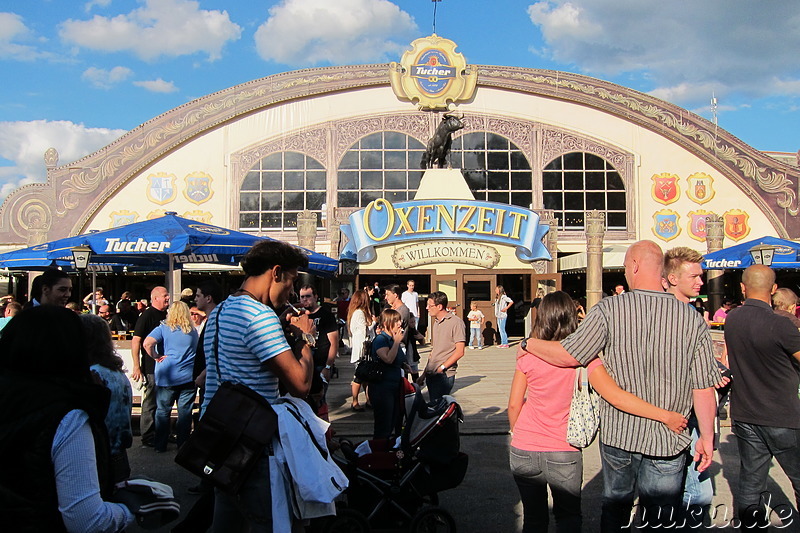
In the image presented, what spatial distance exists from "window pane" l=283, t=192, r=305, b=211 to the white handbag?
69.4ft

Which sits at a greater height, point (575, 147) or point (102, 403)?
point (575, 147)

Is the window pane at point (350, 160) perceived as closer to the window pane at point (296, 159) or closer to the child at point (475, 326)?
the window pane at point (296, 159)

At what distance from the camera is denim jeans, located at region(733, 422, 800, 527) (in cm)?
423

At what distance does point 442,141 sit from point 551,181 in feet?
17.8

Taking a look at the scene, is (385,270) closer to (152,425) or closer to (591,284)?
(591,284)

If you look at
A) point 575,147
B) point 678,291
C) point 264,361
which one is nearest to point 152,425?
point 264,361

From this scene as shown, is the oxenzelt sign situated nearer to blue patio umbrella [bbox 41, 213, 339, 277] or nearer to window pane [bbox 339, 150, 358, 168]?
window pane [bbox 339, 150, 358, 168]

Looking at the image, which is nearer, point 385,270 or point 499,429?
point 499,429

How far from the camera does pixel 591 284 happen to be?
837 inches

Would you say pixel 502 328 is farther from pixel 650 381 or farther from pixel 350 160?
pixel 650 381

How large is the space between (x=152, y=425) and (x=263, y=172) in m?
17.8

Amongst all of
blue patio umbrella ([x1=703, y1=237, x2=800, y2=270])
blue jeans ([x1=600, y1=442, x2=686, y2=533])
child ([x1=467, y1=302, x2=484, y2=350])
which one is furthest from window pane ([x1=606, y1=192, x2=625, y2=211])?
blue jeans ([x1=600, y1=442, x2=686, y2=533])

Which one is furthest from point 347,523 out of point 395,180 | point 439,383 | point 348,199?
point 395,180

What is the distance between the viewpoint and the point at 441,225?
19703mm
